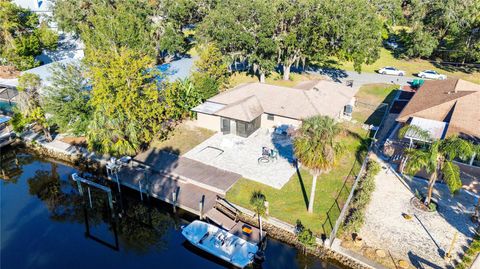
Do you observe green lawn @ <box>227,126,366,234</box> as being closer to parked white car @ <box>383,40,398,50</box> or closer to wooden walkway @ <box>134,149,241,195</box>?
wooden walkway @ <box>134,149,241,195</box>

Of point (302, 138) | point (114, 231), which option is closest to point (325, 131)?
point (302, 138)

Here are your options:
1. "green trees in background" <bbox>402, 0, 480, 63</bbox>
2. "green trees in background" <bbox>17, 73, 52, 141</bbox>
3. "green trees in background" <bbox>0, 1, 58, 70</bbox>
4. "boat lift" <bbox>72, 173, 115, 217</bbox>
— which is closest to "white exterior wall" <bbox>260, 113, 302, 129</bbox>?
"boat lift" <bbox>72, 173, 115, 217</bbox>

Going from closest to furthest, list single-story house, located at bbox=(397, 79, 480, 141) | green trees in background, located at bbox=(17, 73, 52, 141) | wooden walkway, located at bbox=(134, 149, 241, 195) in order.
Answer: wooden walkway, located at bbox=(134, 149, 241, 195), single-story house, located at bbox=(397, 79, 480, 141), green trees in background, located at bbox=(17, 73, 52, 141)

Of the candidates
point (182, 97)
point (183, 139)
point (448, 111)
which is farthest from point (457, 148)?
point (182, 97)

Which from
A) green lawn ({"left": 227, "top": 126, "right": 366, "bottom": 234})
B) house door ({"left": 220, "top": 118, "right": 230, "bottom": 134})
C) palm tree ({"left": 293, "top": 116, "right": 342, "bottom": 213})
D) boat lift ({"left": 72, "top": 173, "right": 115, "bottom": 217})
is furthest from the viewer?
house door ({"left": 220, "top": 118, "right": 230, "bottom": 134})

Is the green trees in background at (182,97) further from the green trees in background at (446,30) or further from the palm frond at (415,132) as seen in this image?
the green trees in background at (446,30)

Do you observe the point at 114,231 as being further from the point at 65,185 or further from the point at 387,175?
the point at 387,175
